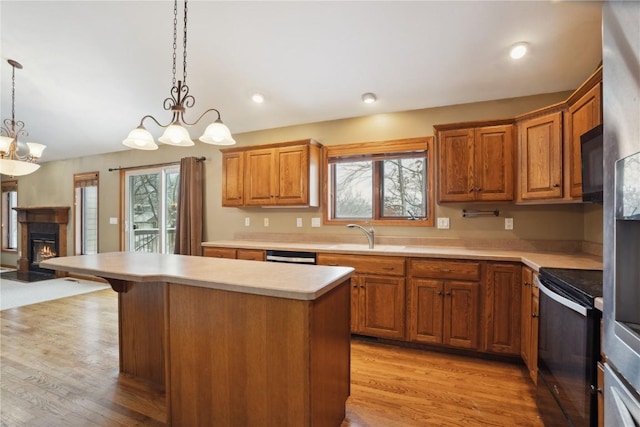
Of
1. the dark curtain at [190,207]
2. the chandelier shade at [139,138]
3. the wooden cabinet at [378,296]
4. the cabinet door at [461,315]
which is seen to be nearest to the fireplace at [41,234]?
the dark curtain at [190,207]

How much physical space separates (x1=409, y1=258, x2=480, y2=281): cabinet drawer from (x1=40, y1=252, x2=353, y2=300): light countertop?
1134 millimetres

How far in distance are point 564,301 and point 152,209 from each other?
5.60 meters

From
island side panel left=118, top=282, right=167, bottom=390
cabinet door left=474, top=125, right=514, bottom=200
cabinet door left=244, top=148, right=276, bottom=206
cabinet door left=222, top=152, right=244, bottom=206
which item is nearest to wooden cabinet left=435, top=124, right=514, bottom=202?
cabinet door left=474, top=125, right=514, bottom=200

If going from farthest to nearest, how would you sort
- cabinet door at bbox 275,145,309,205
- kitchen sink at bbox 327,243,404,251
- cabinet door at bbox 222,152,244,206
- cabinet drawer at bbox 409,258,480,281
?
1. cabinet door at bbox 222,152,244,206
2. cabinet door at bbox 275,145,309,205
3. kitchen sink at bbox 327,243,404,251
4. cabinet drawer at bbox 409,258,480,281

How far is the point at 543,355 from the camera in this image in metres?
1.80

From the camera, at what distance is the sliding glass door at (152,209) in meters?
5.04

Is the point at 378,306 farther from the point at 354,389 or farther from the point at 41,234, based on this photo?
the point at 41,234

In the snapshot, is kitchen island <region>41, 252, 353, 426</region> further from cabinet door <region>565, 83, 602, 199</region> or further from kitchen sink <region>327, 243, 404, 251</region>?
cabinet door <region>565, 83, 602, 199</region>

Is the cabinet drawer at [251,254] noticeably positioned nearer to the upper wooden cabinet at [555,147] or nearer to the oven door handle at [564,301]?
the oven door handle at [564,301]

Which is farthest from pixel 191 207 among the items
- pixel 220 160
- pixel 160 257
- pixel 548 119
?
pixel 548 119

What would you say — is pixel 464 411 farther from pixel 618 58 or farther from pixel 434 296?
pixel 618 58

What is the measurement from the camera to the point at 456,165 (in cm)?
290

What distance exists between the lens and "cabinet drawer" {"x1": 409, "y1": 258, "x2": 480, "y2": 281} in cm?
257

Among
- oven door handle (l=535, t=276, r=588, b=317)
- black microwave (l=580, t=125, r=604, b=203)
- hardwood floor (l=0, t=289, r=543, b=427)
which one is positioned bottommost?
hardwood floor (l=0, t=289, r=543, b=427)
